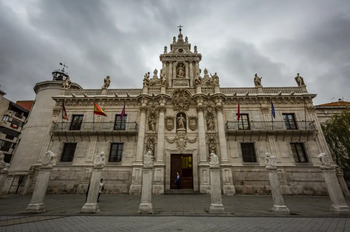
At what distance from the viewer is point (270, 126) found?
54.7 ft

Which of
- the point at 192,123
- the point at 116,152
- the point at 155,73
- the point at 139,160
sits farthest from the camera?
the point at 155,73

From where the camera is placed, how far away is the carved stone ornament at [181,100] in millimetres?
17875

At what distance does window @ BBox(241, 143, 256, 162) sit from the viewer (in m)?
15.8

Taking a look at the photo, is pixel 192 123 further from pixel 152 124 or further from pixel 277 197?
pixel 277 197

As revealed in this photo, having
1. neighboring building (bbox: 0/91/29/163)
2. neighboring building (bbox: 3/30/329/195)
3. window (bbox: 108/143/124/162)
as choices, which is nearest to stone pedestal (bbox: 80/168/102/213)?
neighboring building (bbox: 3/30/329/195)

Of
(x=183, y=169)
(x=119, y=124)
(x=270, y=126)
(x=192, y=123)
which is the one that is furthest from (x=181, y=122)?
(x=270, y=126)

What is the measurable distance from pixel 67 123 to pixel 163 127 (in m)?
10.9

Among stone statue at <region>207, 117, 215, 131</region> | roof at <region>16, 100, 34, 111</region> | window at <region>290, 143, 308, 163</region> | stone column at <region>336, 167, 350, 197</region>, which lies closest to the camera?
stone column at <region>336, 167, 350, 197</region>

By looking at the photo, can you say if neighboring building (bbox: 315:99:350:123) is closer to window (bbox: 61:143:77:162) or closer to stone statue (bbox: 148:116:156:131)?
stone statue (bbox: 148:116:156:131)

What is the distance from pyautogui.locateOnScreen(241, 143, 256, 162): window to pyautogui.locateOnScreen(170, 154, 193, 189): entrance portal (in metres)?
5.53

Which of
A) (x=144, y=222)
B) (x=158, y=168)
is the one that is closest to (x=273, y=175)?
(x=144, y=222)

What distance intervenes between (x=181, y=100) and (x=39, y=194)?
13996 mm

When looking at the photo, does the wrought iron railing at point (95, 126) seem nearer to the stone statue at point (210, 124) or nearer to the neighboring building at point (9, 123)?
the stone statue at point (210, 124)

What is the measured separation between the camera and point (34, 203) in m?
7.23
